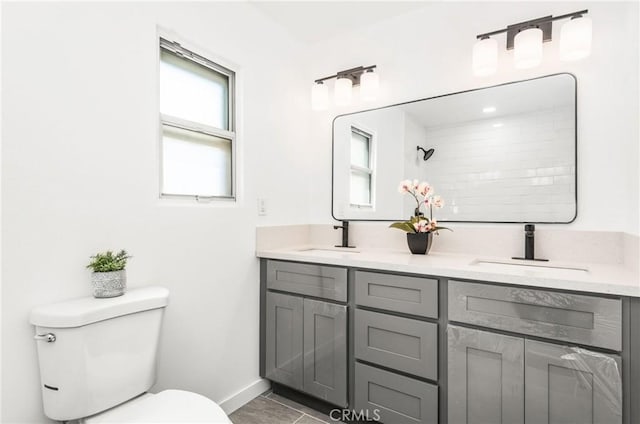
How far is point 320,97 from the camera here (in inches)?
94.8

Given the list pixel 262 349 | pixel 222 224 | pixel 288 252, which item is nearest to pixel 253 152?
pixel 222 224

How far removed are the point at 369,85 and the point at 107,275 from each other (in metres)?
1.82

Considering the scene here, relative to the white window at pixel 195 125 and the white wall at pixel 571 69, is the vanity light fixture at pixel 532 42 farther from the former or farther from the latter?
the white window at pixel 195 125

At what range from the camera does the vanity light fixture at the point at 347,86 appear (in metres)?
2.21

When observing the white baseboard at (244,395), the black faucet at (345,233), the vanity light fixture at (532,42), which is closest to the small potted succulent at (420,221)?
the black faucet at (345,233)

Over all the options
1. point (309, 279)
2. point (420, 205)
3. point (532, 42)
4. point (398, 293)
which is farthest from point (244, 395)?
point (532, 42)

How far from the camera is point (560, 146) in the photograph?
1734 millimetres

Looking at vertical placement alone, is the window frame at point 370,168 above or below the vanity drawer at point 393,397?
above

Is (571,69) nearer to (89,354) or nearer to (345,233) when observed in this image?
(345,233)

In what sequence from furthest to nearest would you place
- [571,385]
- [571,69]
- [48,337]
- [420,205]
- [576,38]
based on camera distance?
[420,205]
[571,69]
[576,38]
[571,385]
[48,337]

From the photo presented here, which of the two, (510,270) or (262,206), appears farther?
(262,206)

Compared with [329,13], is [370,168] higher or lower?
lower

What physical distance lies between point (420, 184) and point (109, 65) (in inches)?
66.8

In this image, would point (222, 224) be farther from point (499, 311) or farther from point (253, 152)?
point (499, 311)
